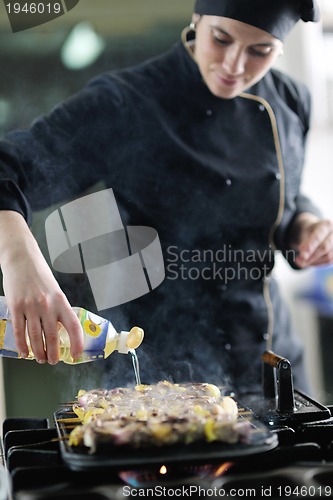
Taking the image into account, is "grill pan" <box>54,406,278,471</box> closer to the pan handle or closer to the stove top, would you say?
the stove top

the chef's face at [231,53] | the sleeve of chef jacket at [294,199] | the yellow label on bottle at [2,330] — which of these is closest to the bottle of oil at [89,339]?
the yellow label on bottle at [2,330]

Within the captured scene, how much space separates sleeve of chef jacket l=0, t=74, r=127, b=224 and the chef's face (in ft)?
0.75

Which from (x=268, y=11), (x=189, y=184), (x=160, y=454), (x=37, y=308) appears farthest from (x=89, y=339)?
(x=268, y=11)

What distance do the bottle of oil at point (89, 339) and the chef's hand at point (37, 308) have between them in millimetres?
56

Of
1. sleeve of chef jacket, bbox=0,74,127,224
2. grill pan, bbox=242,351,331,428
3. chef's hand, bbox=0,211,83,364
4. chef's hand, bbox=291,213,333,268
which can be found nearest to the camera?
chef's hand, bbox=0,211,83,364

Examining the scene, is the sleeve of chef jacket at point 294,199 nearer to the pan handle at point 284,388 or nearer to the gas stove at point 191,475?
the pan handle at point 284,388

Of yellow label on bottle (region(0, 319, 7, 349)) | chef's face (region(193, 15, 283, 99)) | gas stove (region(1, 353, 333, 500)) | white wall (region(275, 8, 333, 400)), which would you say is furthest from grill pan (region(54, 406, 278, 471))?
chef's face (region(193, 15, 283, 99))

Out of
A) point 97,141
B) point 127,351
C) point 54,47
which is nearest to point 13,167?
point 97,141

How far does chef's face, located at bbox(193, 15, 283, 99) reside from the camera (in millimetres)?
1615

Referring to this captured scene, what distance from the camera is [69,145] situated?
1.65 meters

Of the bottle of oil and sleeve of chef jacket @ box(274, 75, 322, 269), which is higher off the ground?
sleeve of chef jacket @ box(274, 75, 322, 269)

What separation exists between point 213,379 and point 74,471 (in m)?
0.63

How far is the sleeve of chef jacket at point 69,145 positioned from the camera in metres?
1.60

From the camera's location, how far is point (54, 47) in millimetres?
1676
